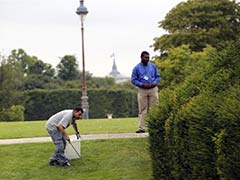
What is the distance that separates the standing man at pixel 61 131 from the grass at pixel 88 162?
0.68ft

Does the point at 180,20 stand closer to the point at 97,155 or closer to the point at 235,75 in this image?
the point at 97,155

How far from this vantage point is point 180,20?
4488 centimetres

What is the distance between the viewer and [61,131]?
12.3 metres

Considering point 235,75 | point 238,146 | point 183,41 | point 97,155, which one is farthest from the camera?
point 183,41

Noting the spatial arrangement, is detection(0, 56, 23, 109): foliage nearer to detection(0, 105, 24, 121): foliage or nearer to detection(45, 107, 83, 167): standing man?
detection(0, 105, 24, 121): foliage

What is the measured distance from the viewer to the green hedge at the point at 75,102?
49125mm

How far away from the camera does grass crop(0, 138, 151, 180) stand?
11.6 m

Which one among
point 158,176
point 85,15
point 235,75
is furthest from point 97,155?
point 85,15

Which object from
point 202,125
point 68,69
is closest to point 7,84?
point 68,69

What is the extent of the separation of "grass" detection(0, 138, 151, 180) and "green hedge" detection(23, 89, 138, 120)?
3496cm

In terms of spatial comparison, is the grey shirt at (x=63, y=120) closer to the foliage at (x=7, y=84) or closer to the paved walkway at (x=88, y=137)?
the paved walkway at (x=88, y=137)

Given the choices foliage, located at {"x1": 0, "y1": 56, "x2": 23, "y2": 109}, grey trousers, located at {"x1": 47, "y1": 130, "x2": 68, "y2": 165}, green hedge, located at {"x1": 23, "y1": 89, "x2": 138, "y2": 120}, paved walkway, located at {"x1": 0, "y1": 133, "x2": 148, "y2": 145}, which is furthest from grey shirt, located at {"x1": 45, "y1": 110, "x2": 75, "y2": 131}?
foliage, located at {"x1": 0, "y1": 56, "x2": 23, "y2": 109}

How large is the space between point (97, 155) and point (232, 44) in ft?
15.4

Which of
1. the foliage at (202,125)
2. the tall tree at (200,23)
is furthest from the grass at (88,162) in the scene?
the tall tree at (200,23)
